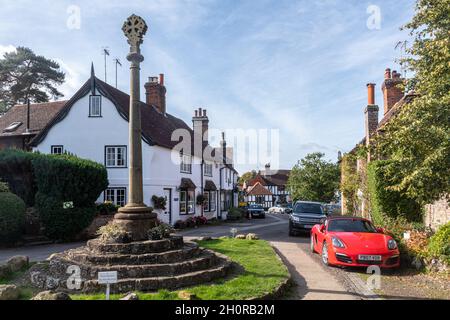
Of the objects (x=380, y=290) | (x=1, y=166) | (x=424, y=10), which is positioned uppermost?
(x=424, y=10)

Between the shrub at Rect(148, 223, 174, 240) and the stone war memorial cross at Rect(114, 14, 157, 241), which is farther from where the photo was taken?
the stone war memorial cross at Rect(114, 14, 157, 241)

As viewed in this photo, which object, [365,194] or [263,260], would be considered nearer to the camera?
[263,260]

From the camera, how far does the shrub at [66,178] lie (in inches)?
669

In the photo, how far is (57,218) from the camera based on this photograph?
16.7m

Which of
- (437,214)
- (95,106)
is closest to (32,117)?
(95,106)

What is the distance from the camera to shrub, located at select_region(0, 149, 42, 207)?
18.2m

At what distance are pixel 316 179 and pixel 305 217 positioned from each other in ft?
84.3

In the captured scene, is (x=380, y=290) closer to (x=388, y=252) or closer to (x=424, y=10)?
(x=388, y=252)

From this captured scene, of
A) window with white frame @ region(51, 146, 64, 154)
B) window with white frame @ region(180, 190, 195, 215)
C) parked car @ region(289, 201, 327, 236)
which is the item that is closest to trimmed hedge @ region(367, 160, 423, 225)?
parked car @ region(289, 201, 327, 236)

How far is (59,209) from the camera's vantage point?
16.8 meters

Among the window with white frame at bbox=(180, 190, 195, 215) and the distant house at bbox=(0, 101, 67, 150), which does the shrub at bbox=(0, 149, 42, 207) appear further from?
the window with white frame at bbox=(180, 190, 195, 215)

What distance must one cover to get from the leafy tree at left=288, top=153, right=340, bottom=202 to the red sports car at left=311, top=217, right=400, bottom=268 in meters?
31.9
